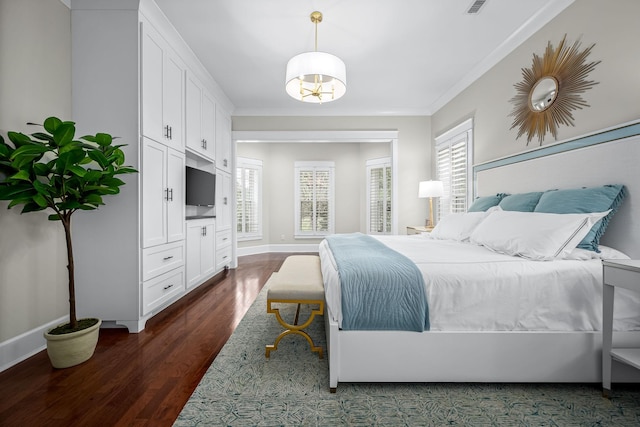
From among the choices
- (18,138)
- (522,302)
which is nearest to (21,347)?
(18,138)

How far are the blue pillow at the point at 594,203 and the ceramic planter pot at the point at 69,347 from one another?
3.40 meters

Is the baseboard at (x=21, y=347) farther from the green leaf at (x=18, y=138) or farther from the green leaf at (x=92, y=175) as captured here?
the green leaf at (x=18, y=138)

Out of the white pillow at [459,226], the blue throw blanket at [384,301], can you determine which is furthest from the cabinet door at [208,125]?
the white pillow at [459,226]

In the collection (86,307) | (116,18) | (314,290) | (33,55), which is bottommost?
(86,307)

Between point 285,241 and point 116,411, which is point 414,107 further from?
point 116,411

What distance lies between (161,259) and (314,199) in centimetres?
436

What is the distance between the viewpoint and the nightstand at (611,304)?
4.32ft

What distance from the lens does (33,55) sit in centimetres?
204

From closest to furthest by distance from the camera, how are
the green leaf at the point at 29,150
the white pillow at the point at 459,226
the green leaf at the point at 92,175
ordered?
the green leaf at the point at 29,150 < the green leaf at the point at 92,175 < the white pillow at the point at 459,226

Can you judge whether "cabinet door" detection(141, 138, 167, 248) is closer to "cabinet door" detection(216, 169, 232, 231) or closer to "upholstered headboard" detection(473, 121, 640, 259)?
"cabinet door" detection(216, 169, 232, 231)

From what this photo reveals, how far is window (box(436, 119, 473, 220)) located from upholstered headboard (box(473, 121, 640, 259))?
3.49ft

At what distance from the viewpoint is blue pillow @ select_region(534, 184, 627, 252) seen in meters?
1.82

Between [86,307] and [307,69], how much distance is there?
9.12 ft

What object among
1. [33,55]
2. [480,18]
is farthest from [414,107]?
[33,55]
